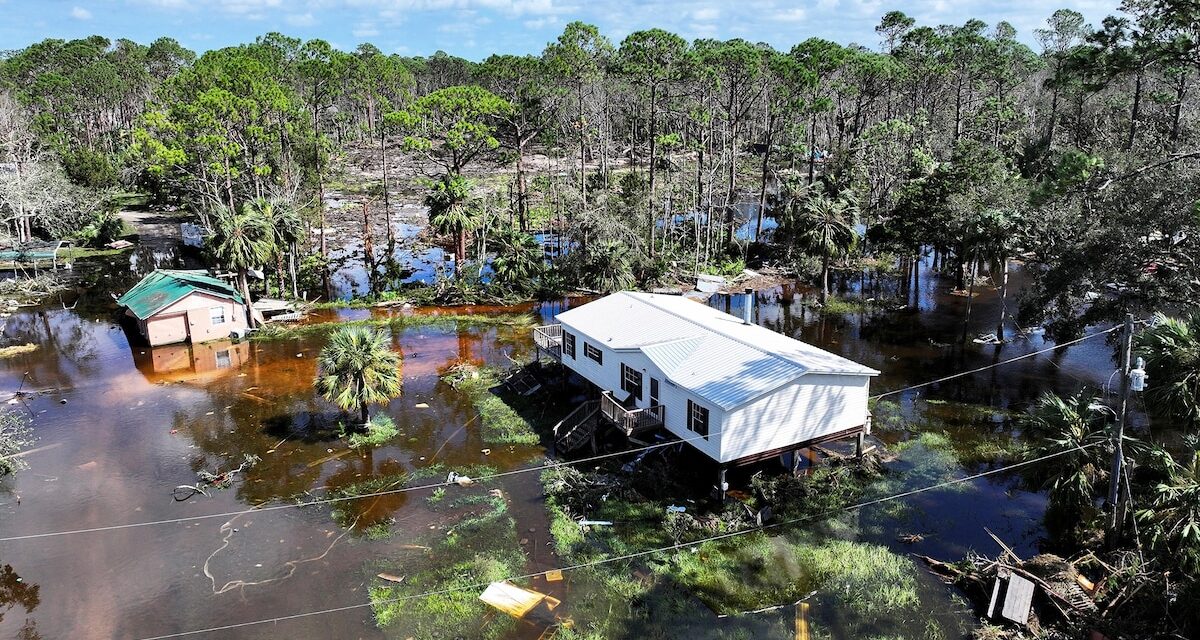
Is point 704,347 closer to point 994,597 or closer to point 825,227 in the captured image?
point 994,597

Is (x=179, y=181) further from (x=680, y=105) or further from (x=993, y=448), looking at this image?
(x=993, y=448)

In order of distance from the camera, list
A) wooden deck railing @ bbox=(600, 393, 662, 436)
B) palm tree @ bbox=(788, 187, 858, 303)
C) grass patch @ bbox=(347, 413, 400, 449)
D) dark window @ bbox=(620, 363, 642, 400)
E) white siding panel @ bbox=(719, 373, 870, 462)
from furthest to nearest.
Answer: palm tree @ bbox=(788, 187, 858, 303) < grass patch @ bbox=(347, 413, 400, 449) < dark window @ bbox=(620, 363, 642, 400) < wooden deck railing @ bbox=(600, 393, 662, 436) < white siding panel @ bbox=(719, 373, 870, 462)

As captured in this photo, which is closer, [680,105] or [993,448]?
[993,448]

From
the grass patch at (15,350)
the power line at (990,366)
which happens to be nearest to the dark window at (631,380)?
the power line at (990,366)

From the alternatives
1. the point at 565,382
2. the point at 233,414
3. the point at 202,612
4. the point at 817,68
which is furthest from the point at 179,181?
the point at 817,68

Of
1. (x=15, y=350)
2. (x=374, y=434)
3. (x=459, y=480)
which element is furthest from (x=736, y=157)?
(x=15, y=350)

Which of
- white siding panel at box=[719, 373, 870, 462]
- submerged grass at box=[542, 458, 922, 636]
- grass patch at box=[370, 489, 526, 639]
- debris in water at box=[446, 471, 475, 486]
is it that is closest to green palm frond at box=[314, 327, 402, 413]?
debris in water at box=[446, 471, 475, 486]

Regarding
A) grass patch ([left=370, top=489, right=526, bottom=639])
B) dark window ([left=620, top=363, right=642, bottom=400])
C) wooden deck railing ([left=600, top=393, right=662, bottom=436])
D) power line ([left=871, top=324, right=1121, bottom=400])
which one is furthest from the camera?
power line ([left=871, top=324, right=1121, bottom=400])

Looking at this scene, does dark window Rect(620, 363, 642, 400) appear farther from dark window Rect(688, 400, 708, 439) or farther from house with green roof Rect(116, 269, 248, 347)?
house with green roof Rect(116, 269, 248, 347)
